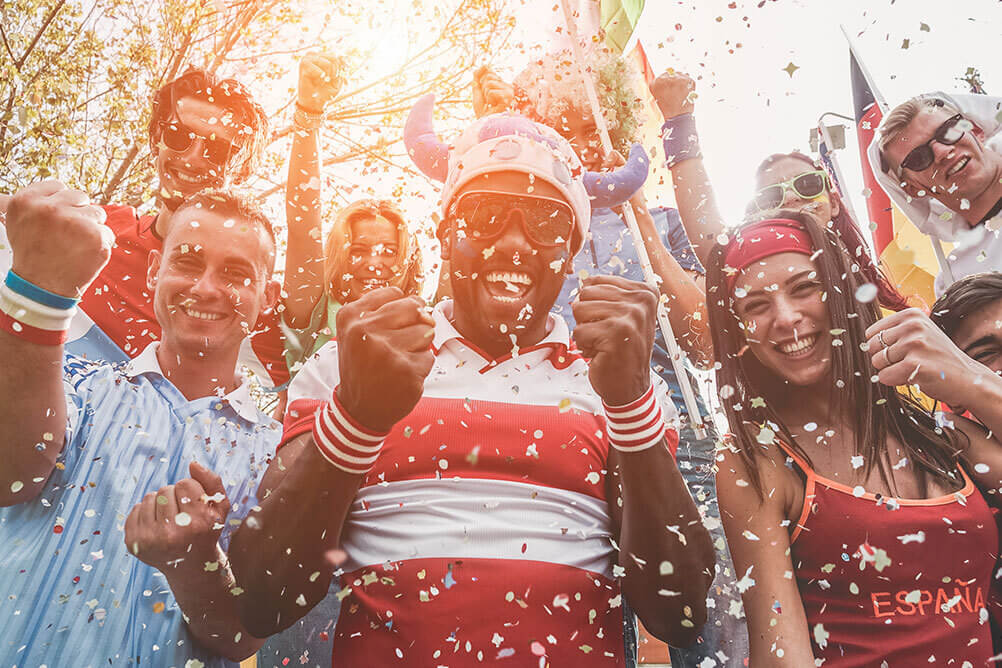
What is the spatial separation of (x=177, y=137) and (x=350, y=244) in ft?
2.44

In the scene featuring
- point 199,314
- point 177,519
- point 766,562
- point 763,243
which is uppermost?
point 763,243

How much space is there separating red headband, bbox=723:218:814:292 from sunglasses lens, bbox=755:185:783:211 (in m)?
0.64

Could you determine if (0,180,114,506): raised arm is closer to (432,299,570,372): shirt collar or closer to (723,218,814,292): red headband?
(432,299,570,372): shirt collar

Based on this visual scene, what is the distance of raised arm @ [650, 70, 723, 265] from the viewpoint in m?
2.63

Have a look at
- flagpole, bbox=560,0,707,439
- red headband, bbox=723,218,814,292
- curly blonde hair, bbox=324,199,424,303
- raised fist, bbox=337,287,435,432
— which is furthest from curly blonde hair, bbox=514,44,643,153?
raised fist, bbox=337,287,435,432

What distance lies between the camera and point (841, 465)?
82.9 inches

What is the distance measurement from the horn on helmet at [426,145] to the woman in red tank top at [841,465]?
106cm

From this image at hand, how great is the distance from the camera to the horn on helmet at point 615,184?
8.69ft

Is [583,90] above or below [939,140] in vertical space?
above

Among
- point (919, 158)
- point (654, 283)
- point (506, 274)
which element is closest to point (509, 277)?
point (506, 274)

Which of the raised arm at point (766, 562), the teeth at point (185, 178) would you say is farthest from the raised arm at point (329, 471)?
the teeth at point (185, 178)

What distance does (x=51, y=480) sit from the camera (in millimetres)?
1922

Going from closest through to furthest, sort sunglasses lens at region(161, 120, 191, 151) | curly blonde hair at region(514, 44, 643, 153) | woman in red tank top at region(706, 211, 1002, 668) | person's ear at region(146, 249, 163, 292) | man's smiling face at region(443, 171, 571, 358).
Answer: woman in red tank top at region(706, 211, 1002, 668) → man's smiling face at region(443, 171, 571, 358) → person's ear at region(146, 249, 163, 292) → sunglasses lens at region(161, 120, 191, 151) → curly blonde hair at region(514, 44, 643, 153)

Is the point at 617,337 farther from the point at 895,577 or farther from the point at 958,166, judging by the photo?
the point at 958,166
